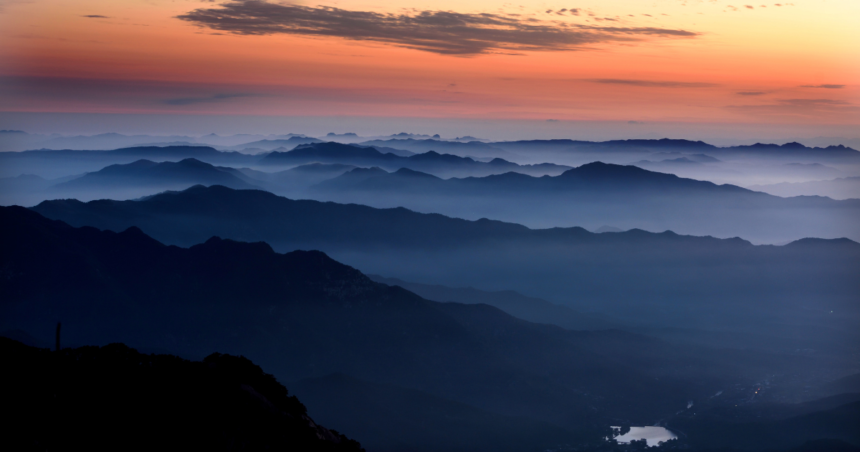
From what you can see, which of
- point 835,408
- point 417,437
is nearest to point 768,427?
point 835,408

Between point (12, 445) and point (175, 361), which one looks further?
point (175, 361)

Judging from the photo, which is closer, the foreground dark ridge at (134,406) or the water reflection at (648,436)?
the foreground dark ridge at (134,406)

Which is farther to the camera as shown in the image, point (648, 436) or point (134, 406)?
point (648, 436)

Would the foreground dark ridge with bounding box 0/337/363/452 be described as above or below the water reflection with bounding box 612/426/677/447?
above

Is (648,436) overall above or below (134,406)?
below

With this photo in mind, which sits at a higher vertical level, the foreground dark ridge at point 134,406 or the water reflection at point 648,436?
the foreground dark ridge at point 134,406

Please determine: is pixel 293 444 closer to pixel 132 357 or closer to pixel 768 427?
pixel 132 357

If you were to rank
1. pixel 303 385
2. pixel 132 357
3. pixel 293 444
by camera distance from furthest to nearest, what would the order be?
pixel 303 385 < pixel 132 357 < pixel 293 444

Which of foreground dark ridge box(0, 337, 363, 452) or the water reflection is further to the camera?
the water reflection
